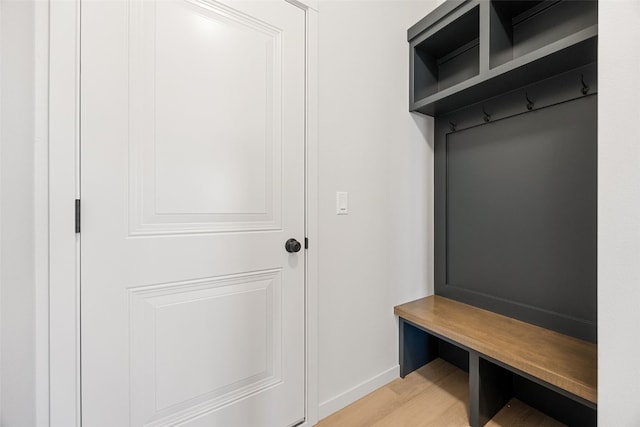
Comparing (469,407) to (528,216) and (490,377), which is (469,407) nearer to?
(490,377)

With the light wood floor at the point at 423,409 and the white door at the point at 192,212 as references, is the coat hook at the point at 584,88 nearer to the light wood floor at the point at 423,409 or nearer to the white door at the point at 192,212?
the white door at the point at 192,212

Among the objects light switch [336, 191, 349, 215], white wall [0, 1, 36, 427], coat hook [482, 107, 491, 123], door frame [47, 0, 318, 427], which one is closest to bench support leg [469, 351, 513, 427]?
light switch [336, 191, 349, 215]

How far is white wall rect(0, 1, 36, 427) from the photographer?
759mm

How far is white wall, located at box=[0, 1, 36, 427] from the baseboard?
1.15 m

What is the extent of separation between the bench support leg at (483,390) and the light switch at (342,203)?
0.94 meters

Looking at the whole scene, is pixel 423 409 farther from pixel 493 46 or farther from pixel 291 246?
pixel 493 46

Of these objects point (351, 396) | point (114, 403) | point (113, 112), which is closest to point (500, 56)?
point (113, 112)

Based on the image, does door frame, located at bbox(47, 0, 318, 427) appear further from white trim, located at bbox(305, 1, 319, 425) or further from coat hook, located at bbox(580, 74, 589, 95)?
coat hook, located at bbox(580, 74, 589, 95)

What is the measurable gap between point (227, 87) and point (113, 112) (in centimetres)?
41

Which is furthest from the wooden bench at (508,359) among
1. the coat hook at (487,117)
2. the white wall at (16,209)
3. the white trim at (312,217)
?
the white wall at (16,209)

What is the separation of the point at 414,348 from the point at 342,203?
113 centimetres

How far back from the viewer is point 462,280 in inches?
68.7
